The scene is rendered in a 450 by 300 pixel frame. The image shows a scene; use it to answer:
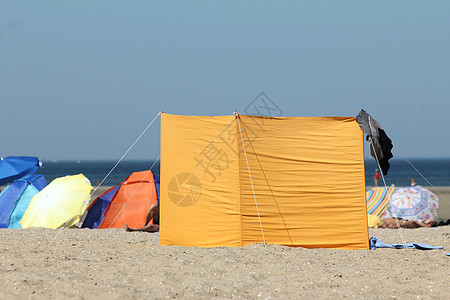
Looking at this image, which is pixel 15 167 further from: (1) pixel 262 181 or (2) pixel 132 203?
(1) pixel 262 181

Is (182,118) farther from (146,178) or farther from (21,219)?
(21,219)

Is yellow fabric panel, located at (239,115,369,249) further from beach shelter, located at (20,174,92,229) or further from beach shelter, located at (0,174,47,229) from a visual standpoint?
beach shelter, located at (0,174,47,229)

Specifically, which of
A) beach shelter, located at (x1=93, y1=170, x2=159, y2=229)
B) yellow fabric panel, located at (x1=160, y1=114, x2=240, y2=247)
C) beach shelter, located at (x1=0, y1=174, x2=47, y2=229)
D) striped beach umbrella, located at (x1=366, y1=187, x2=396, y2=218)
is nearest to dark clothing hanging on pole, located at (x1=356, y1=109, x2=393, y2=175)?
yellow fabric panel, located at (x1=160, y1=114, x2=240, y2=247)

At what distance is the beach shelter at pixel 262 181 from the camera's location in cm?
732

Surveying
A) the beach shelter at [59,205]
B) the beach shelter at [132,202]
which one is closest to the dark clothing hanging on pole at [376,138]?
the beach shelter at [132,202]

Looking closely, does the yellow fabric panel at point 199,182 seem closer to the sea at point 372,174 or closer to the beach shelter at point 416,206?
the sea at point 372,174

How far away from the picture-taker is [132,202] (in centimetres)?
1046

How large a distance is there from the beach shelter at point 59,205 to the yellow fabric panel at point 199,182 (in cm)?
329

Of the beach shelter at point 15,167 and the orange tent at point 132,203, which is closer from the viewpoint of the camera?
the orange tent at point 132,203

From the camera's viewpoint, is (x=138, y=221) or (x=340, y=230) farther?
(x=138, y=221)

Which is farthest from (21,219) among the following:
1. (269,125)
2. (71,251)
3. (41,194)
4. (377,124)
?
(377,124)

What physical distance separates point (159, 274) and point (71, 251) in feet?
5.30

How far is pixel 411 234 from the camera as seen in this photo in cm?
952

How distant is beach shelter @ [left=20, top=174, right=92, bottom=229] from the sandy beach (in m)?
2.69
